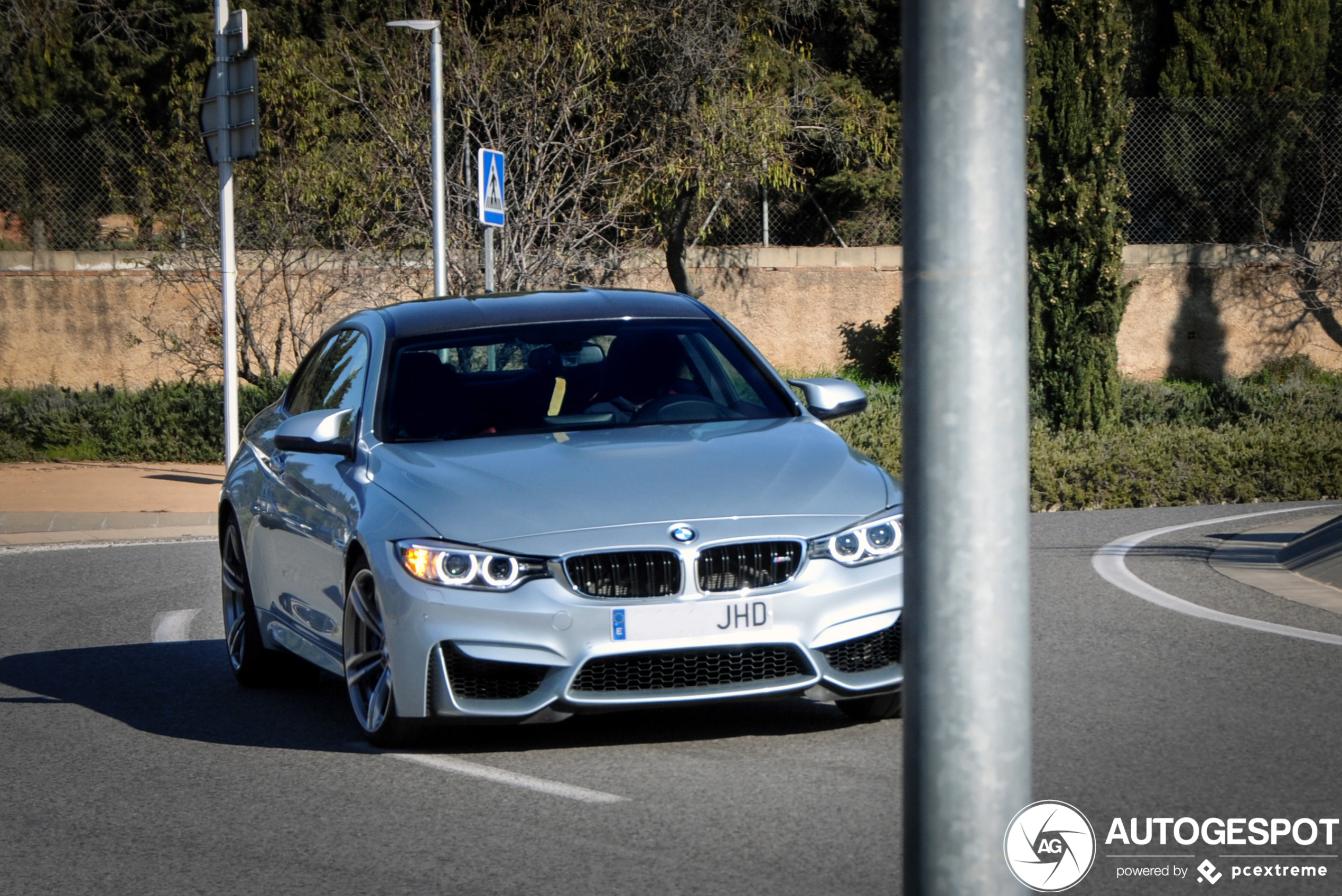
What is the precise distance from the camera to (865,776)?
565 centimetres

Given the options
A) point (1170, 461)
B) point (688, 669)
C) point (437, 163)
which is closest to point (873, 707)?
point (688, 669)

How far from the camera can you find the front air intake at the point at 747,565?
Result: 5.74 metres

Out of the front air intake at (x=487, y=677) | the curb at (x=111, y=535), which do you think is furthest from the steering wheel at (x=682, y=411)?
the curb at (x=111, y=535)

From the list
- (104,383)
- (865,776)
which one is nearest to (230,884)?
(865,776)

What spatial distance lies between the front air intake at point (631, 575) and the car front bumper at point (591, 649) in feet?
0.12

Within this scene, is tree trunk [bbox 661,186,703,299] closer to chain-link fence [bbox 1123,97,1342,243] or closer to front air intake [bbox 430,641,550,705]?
chain-link fence [bbox 1123,97,1342,243]

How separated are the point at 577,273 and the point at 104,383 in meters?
6.52

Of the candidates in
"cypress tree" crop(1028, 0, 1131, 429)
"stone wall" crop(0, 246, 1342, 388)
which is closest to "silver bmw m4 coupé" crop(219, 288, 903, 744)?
"cypress tree" crop(1028, 0, 1131, 429)

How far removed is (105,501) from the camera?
15.5 meters

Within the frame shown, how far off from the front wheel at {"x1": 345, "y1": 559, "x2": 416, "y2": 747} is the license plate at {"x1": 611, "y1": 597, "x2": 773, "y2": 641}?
84 cm

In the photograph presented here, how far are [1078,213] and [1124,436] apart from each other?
4.24 meters

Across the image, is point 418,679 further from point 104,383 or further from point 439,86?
point 104,383

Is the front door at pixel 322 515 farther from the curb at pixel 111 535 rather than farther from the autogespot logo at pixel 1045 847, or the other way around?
the curb at pixel 111 535

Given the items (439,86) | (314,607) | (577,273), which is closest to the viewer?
(314,607)
